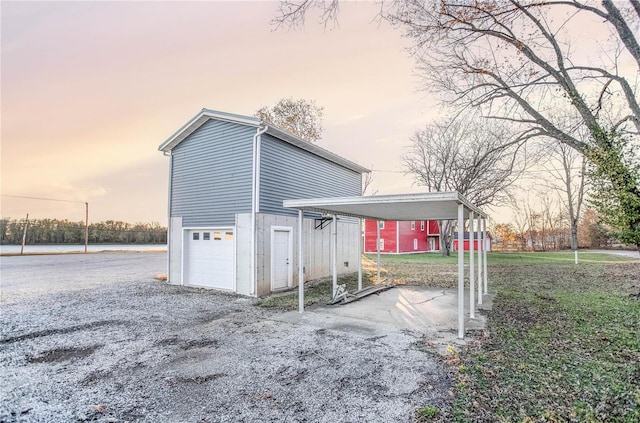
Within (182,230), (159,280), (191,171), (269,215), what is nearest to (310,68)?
(269,215)

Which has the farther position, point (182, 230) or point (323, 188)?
point (323, 188)

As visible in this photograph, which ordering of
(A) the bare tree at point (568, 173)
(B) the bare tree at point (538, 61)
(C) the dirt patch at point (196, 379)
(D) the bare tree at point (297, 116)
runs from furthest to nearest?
(D) the bare tree at point (297, 116)
(A) the bare tree at point (568, 173)
(B) the bare tree at point (538, 61)
(C) the dirt patch at point (196, 379)

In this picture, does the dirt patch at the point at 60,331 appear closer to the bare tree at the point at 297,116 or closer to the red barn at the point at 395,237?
the bare tree at the point at 297,116

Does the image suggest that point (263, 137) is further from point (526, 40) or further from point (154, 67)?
point (526, 40)

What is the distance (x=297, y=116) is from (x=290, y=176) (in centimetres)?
1510

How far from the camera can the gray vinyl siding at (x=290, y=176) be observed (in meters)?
9.80

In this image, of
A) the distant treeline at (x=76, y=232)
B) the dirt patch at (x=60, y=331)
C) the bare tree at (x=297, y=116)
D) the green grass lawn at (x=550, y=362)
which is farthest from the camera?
the distant treeline at (x=76, y=232)

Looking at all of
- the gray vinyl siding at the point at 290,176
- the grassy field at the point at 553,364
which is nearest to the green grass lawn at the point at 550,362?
the grassy field at the point at 553,364

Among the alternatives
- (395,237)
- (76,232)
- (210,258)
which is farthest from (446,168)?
(76,232)

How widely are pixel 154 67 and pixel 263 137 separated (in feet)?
13.0

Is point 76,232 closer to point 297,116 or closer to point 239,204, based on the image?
point 297,116

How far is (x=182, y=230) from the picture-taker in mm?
11164

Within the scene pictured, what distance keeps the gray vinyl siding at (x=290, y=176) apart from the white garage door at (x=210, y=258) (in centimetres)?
175

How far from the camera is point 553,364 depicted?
14.2 feet
